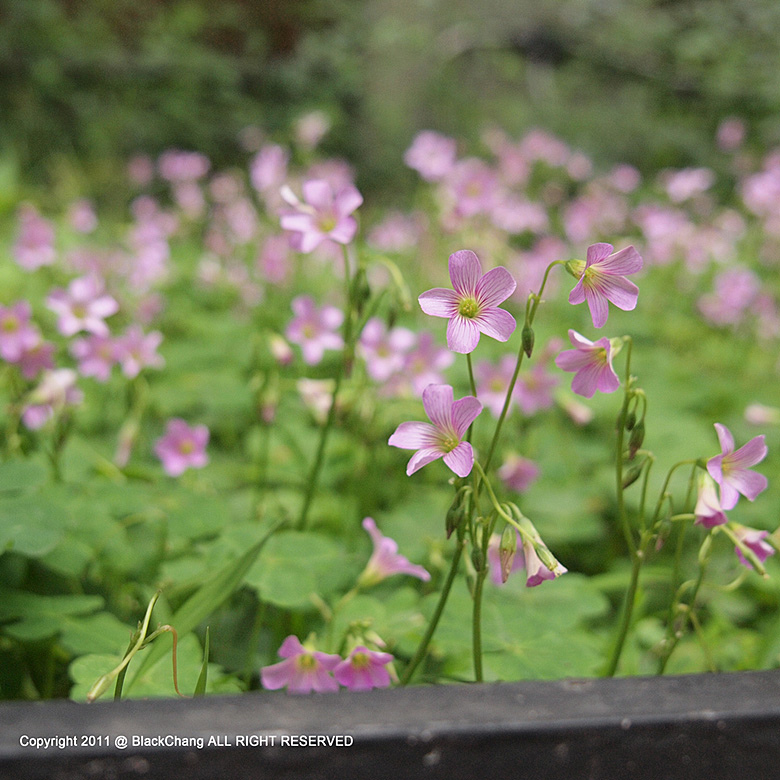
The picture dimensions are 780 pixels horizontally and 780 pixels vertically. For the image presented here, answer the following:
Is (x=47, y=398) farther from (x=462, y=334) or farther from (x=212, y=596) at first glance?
(x=462, y=334)

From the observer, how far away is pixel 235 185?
10.9ft

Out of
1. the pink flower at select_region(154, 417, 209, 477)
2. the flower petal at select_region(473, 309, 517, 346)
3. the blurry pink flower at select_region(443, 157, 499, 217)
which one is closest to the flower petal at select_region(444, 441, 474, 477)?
the flower petal at select_region(473, 309, 517, 346)

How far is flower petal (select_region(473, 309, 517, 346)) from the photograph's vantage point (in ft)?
2.31

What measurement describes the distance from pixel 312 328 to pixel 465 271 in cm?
78

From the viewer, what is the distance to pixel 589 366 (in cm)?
78

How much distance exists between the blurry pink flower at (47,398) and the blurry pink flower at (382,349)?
0.53 metres

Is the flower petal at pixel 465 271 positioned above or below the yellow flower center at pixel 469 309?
above

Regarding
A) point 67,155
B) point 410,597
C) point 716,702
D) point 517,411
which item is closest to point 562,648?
point 410,597

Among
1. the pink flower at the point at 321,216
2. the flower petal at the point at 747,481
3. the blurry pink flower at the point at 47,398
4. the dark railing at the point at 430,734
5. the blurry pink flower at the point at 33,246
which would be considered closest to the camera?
the dark railing at the point at 430,734

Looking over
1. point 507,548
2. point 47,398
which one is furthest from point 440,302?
point 47,398

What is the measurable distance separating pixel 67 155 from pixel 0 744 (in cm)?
582

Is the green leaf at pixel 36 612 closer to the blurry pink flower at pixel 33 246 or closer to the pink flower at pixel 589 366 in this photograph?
the pink flower at pixel 589 366

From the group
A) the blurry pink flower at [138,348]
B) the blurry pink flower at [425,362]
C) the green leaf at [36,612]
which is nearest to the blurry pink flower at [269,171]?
the blurry pink flower at [138,348]

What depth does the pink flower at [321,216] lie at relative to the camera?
3.41ft
